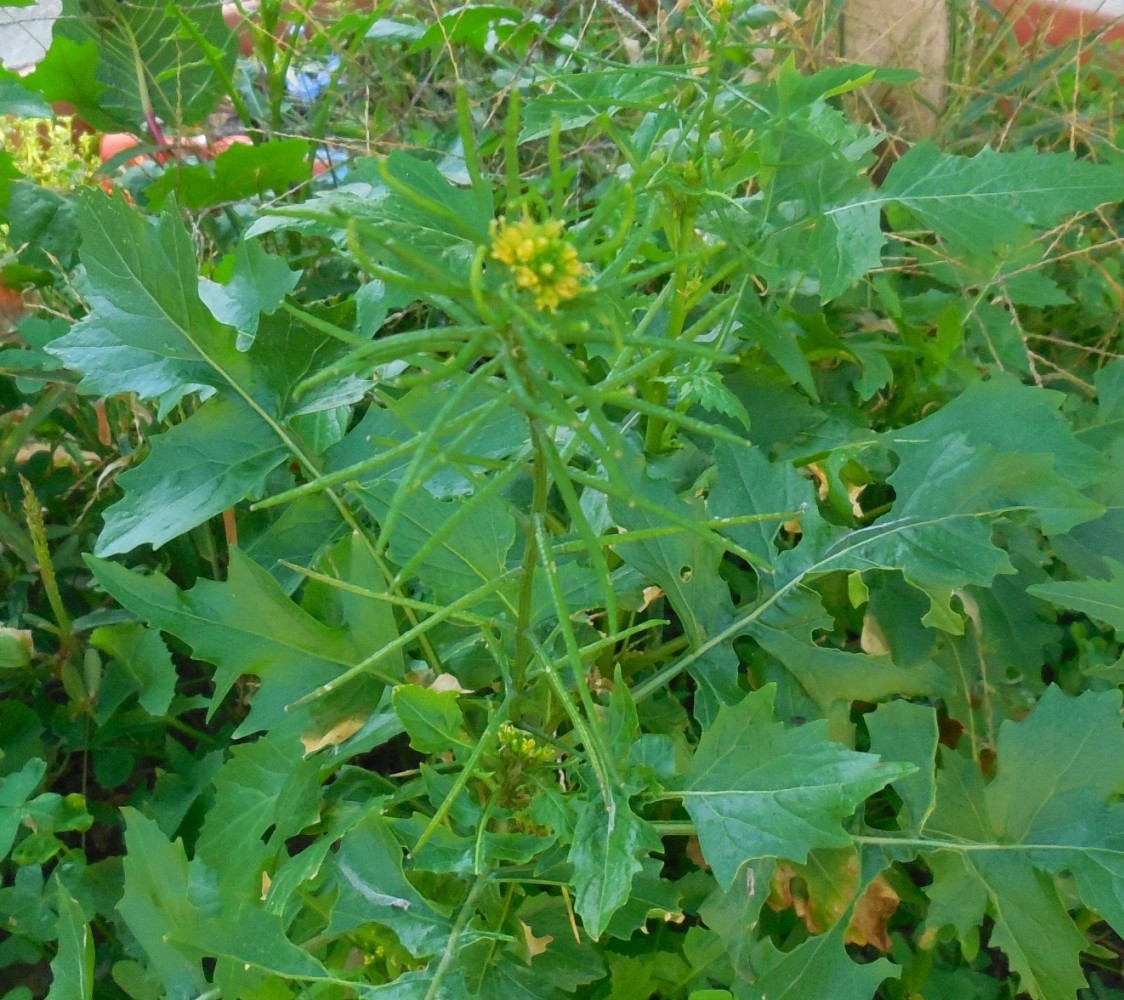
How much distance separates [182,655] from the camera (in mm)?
768

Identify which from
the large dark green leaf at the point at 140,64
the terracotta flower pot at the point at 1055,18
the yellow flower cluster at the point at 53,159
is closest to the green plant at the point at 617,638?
the yellow flower cluster at the point at 53,159

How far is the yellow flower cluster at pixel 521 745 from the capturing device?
45 cm

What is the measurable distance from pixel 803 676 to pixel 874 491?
26cm

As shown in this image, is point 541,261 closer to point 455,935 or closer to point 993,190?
point 455,935

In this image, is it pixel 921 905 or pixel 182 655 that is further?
pixel 182 655

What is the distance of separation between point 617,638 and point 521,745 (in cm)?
10

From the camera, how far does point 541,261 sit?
0.26 metres

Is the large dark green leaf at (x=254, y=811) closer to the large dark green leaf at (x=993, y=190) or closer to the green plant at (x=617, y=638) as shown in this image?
the green plant at (x=617, y=638)

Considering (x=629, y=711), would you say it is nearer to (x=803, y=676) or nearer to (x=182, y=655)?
(x=803, y=676)

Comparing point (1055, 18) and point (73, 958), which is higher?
point (1055, 18)

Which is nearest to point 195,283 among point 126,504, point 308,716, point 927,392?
point 126,504

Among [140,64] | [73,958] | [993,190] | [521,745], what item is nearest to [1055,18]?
[993,190]

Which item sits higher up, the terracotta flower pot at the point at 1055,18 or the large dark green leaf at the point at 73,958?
the terracotta flower pot at the point at 1055,18

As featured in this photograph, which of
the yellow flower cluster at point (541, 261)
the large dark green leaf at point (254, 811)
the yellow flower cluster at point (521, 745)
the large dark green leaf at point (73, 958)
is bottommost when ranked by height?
the large dark green leaf at point (73, 958)
